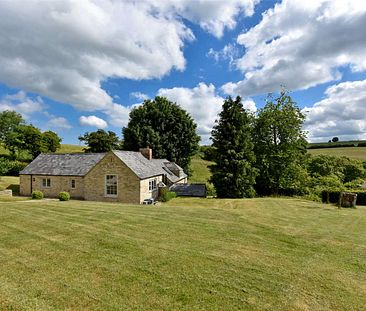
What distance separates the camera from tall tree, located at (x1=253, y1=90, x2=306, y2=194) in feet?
107

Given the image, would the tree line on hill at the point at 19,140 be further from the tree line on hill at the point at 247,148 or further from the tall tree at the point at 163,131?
the tall tree at the point at 163,131

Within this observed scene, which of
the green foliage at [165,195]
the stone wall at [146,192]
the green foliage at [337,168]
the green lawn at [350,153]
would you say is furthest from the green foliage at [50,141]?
the green lawn at [350,153]

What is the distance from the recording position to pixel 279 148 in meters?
33.5

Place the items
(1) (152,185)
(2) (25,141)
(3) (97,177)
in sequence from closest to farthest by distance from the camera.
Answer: (3) (97,177), (1) (152,185), (2) (25,141)

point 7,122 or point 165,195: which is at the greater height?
point 7,122

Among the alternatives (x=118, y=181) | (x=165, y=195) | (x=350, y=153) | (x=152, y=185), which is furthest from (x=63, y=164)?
(x=350, y=153)

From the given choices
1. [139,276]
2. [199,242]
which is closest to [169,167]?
[199,242]

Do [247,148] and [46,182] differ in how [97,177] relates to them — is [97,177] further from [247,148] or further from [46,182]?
[247,148]

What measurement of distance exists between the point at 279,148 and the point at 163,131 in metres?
20.1

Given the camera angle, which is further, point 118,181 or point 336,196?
point 336,196

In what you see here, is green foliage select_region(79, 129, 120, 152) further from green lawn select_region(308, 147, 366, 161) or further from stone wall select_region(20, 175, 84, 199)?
green lawn select_region(308, 147, 366, 161)

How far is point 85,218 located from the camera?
1142 cm

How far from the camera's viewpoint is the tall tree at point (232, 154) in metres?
28.1

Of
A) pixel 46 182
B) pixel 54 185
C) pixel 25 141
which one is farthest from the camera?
pixel 25 141
